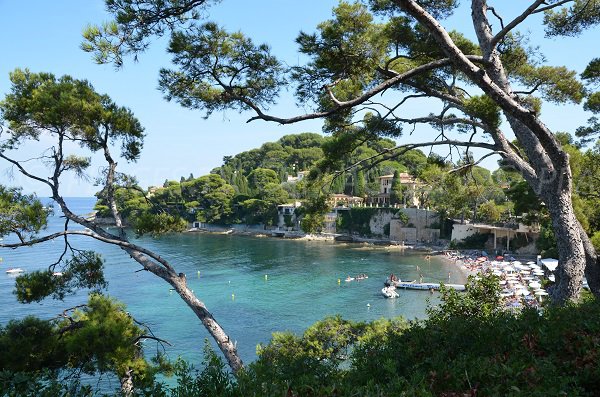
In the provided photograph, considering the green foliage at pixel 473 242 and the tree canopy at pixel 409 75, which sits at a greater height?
the tree canopy at pixel 409 75

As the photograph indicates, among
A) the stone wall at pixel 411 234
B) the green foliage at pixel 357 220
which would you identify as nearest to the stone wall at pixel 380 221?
the green foliage at pixel 357 220

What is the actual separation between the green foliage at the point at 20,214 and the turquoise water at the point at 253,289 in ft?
28.0

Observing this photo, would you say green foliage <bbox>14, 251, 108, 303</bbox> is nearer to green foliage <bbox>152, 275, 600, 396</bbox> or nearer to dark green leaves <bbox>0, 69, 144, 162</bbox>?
dark green leaves <bbox>0, 69, 144, 162</bbox>

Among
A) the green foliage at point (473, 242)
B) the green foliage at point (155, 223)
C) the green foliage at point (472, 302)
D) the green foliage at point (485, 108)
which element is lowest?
the green foliage at point (473, 242)

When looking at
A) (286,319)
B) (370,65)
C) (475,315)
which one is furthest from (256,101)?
(286,319)

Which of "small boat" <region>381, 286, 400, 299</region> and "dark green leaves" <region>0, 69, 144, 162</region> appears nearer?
"dark green leaves" <region>0, 69, 144, 162</region>

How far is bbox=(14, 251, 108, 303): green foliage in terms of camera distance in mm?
5652

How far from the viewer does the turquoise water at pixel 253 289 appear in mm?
19047

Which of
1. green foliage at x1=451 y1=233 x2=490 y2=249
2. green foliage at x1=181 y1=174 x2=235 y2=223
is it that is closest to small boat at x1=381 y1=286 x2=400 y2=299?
green foliage at x1=451 y1=233 x2=490 y2=249

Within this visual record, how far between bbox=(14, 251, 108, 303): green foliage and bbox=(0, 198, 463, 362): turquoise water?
819cm

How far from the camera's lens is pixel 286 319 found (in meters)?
19.7

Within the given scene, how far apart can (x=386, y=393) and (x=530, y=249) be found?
36461 mm

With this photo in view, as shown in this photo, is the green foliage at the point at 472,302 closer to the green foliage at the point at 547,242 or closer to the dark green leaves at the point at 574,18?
the dark green leaves at the point at 574,18

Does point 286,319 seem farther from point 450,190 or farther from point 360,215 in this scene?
point 360,215
